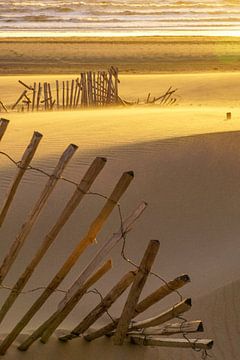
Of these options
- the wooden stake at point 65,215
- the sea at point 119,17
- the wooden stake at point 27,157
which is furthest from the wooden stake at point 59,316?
the sea at point 119,17

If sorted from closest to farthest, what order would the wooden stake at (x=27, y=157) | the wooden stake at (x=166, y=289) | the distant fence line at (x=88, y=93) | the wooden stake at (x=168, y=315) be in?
1. the wooden stake at (x=166, y=289)
2. the wooden stake at (x=168, y=315)
3. the wooden stake at (x=27, y=157)
4. the distant fence line at (x=88, y=93)

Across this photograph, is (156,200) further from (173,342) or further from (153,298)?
(153,298)

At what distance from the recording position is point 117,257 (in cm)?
703

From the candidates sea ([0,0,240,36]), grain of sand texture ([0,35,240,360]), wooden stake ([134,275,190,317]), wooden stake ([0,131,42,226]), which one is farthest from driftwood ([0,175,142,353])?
sea ([0,0,240,36])

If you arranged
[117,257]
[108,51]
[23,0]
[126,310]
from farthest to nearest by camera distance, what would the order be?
[23,0], [108,51], [117,257], [126,310]

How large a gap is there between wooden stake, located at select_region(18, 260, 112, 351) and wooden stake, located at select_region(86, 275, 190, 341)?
0.23 metres

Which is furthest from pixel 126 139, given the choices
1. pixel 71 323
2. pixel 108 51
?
pixel 108 51

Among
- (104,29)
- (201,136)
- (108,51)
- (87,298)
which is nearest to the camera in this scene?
(87,298)

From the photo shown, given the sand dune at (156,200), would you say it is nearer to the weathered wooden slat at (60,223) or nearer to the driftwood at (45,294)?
the driftwood at (45,294)

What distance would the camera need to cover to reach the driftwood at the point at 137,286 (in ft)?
13.6

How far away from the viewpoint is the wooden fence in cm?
425

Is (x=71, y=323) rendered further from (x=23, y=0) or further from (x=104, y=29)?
(x=23, y=0)

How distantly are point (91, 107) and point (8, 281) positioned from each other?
355 inches

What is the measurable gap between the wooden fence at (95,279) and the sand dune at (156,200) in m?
0.20
